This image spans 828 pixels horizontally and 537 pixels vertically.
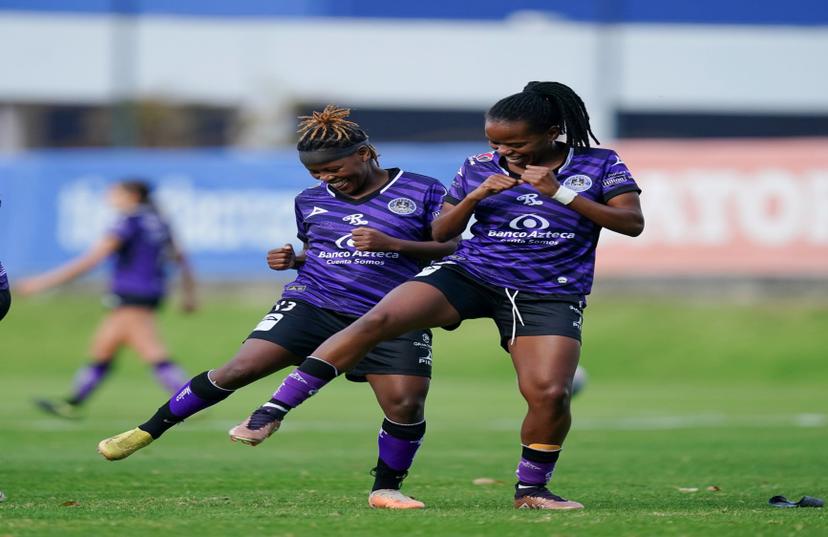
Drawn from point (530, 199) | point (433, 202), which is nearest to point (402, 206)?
point (433, 202)

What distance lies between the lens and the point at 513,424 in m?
14.9

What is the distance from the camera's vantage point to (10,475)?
31.9ft

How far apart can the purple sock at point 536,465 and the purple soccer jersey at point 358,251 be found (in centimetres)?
120

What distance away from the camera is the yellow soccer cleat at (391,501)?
26.3ft

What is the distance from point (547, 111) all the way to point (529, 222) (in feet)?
1.92

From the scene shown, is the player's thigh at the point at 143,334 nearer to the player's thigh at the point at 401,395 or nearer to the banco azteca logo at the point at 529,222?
the player's thigh at the point at 401,395

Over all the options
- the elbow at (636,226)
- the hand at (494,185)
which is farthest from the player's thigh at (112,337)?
the elbow at (636,226)

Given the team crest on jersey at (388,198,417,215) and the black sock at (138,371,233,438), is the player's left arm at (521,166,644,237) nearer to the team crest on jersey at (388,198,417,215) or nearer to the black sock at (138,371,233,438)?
the team crest on jersey at (388,198,417,215)

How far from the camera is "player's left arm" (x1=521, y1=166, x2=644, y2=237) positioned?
7523 mm

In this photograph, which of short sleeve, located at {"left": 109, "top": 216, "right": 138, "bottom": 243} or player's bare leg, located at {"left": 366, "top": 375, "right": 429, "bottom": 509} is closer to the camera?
player's bare leg, located at {"left": 366, "top": 375, "right": 429, "bottom": 509}

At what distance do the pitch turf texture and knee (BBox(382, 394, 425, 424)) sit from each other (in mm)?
496

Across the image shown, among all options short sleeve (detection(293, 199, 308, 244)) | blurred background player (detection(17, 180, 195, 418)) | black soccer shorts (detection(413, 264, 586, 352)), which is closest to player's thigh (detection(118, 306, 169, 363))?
blurred background player (detection(17, 180, 195, 418))

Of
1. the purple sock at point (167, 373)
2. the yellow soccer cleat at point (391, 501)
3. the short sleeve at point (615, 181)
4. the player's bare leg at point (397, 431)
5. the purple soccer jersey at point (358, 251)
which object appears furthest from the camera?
the purple sock at point (167, 373)

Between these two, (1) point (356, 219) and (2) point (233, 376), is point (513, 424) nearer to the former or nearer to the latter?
(1) point (356, 219)
